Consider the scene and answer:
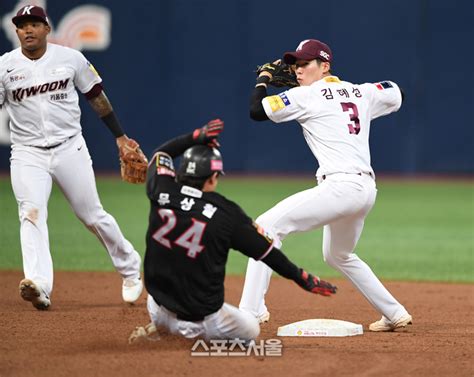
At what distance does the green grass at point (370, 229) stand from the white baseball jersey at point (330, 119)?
3.34 metres

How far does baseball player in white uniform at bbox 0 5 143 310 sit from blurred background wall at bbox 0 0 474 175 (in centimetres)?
1041

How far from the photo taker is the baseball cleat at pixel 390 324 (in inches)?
245

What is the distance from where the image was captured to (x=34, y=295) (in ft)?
21.3

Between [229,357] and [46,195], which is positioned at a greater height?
[46,195]

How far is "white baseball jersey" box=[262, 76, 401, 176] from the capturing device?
589cm

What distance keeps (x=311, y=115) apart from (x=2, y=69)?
243 cm

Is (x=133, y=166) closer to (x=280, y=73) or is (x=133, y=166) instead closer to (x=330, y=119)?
(x=280, y=73)


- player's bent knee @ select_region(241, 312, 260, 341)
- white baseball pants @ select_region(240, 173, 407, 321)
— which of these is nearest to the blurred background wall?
white baseball pants @ select_region(240, 173, 407, 321)

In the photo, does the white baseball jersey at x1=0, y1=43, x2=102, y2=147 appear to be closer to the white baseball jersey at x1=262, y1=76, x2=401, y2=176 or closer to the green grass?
the white baseball jersey at x1=262, y1=76, x2=401, y2=176

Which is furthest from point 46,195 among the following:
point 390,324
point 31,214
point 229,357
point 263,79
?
point 390,324

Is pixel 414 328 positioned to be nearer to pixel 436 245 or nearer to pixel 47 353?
pixel 47 353

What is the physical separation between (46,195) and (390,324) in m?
2.67

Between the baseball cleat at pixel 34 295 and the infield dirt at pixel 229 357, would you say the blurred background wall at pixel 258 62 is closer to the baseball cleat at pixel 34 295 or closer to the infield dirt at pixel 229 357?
the infield dirt at pixel 229 357

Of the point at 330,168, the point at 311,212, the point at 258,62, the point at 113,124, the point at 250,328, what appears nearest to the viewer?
the point at 250,328
